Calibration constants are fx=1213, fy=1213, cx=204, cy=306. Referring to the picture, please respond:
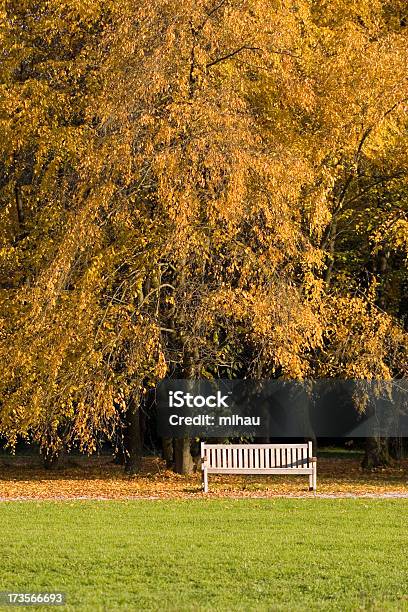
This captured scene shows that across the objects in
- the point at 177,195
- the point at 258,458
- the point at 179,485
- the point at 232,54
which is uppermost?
the point at 232,54

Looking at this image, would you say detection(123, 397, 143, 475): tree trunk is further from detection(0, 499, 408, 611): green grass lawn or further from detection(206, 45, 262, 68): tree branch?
detection(0, 499, 408, 611): green grass lawn

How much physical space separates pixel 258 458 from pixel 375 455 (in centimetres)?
720

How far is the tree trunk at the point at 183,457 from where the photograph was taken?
21.9 m

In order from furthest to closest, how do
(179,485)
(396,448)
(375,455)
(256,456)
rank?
(396,448) → (375,455) → (179,485) → (256,456)

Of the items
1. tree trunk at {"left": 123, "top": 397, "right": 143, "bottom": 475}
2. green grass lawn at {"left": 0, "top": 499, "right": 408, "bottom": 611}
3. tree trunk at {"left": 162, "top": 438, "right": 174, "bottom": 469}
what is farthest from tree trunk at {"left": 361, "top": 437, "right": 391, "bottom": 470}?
green grass lawn at {"left": 0, "top": 499, "right": 408, "bottom": 611}

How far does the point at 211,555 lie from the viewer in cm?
1131

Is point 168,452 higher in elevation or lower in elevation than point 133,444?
lower

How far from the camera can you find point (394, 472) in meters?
23.8

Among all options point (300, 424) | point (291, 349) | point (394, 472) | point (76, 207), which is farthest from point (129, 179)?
→ point (394, 472)

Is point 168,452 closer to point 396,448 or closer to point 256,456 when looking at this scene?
point 256,456

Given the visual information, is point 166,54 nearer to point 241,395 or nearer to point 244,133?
point 244,133

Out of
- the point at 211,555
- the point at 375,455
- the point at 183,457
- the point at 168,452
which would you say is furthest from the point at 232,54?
the point at 211,555

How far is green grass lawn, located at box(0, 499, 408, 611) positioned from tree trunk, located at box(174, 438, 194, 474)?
222 inches

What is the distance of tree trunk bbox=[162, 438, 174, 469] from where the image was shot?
23.1 meters
